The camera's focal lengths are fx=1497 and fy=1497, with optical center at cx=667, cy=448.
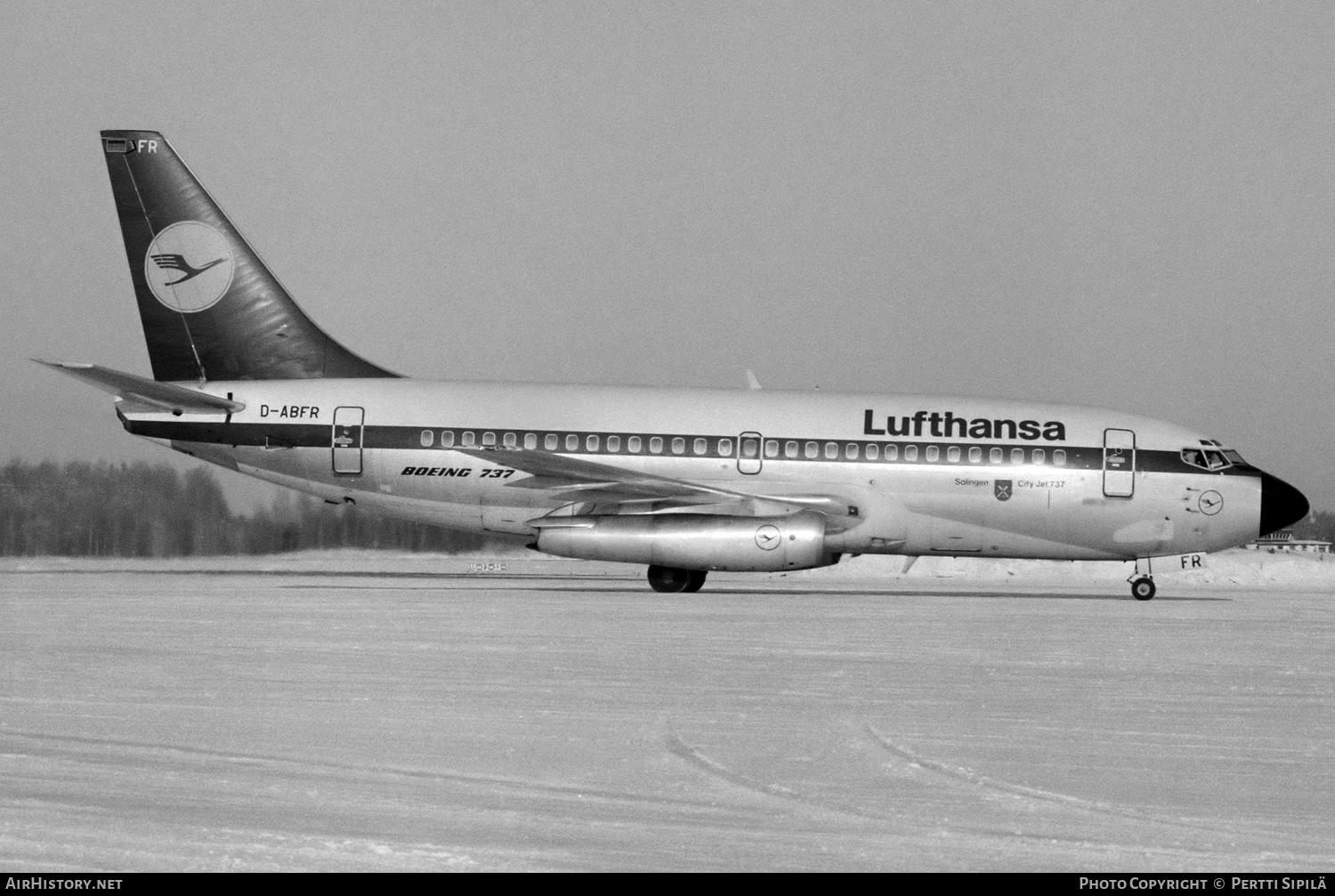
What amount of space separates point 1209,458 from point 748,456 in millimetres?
8449

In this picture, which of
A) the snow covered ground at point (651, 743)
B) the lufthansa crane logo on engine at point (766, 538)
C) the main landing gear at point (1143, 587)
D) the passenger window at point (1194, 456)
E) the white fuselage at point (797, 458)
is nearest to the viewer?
the snow covered ground at point (651, 743)

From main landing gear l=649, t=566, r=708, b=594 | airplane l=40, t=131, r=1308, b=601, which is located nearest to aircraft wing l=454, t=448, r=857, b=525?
airplane l=40, t=131, r=1308, b=601

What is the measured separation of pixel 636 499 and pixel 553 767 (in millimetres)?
18488

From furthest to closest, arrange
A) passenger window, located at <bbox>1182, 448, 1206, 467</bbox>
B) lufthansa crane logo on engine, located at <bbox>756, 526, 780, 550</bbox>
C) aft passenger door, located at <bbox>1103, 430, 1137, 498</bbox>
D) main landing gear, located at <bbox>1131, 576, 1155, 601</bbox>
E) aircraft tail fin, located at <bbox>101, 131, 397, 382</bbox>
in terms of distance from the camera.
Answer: aircraft tail fin, located at <bbox>101, 131, 397, 382</bbox> → passenger window, located at <bbox>1182, 448, 1206, 467</bbox> → aft passenger door, located at <bbox>1103, 430, 1137, 498</bbox> → main landing gear, located at <bbox>1131, 576, 1155, 601</bbox> → lufthansa crane logo on engine, located at <bbox>756, 526, 780, 550</bbox>

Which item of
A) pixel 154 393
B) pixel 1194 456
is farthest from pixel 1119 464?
pixel 154 393

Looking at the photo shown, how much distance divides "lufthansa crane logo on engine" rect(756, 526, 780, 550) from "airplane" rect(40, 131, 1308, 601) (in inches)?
37.9

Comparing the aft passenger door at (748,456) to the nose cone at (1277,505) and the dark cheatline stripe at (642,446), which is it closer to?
the dark cheatline stripe at (642,446)

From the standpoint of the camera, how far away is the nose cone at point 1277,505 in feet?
88.8

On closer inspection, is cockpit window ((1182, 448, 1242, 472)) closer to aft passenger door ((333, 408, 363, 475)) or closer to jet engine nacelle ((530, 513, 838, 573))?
jet engine nacelle ((530, 513, 838, 573))

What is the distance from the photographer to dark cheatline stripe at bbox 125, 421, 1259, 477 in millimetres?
26797

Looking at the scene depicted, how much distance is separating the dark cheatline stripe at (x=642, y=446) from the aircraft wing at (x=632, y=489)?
0.54m

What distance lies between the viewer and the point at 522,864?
5.70 metres

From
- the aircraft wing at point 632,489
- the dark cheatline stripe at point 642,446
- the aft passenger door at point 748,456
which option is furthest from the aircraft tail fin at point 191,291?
the aft passenger door at point 748,456
